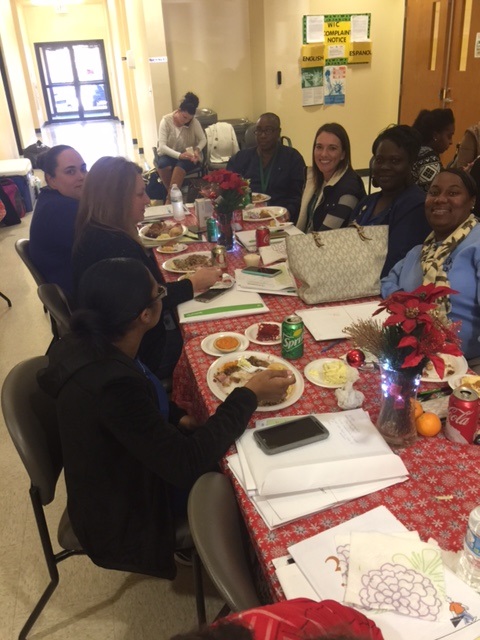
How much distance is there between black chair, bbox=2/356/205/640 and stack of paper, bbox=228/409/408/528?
31 centimetres

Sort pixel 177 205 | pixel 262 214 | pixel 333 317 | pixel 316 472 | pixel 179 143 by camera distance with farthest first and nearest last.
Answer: pixel 179 143 → pixel 177 205 → pixel 262 214 → pixel 333 317 → pixel 316 472

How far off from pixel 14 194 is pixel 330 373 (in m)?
6.00

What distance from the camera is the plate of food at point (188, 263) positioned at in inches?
96.2

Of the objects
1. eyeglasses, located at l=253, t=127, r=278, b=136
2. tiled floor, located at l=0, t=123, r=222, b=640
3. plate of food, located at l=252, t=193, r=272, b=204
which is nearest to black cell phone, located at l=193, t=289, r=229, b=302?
tiled floor, located at l=0, t=123, r=222, b=640

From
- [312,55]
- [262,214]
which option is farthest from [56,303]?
[312,55]

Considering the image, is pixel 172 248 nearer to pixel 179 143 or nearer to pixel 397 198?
pixel 397 198

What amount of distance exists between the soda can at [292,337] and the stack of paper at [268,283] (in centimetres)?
51

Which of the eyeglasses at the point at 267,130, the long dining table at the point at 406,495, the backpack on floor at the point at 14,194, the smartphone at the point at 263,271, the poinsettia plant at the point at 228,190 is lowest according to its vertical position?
the backpack on floor at the point at 14,194

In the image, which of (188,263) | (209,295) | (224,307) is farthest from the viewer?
(188,263)

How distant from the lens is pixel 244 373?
1.53m

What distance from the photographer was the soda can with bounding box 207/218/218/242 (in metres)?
2.76

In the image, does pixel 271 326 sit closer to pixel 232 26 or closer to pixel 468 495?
pixel 468 495

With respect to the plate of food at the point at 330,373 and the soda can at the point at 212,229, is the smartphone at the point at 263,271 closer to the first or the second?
the soda can at the point at 212,229

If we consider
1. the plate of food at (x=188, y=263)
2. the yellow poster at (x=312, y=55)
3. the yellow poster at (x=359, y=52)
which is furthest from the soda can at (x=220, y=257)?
the yellow poster at (x=359, y=52)
